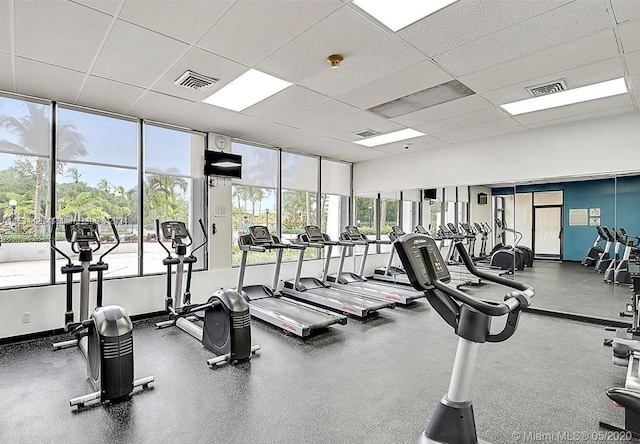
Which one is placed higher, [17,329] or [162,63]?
[162,63]

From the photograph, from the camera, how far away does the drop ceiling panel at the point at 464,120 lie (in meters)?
4.86

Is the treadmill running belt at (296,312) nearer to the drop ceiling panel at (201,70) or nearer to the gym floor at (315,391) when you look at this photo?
the gym floor at (315,391)

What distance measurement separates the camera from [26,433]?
7.90 feet

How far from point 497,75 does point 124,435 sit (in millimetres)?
4529

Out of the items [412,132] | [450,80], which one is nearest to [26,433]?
[450,80]

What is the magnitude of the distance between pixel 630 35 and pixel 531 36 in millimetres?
795

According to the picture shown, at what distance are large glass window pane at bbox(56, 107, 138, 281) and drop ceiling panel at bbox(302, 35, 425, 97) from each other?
2988 mm

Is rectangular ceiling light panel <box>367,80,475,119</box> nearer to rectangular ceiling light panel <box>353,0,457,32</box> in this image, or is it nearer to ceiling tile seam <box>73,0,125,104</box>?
rectangular ceiling light panel <box>353,0,457,32</box>

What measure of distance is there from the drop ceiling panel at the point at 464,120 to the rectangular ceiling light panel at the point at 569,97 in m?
0.16

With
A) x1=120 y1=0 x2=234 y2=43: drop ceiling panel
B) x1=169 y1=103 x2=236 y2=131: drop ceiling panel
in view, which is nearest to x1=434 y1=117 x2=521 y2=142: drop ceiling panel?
x1=169 y1=103 x2=236 y2=131: drop ceiling panel

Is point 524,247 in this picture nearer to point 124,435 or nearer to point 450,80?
point 450,80

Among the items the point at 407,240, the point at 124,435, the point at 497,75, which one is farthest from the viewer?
the point at 497,75

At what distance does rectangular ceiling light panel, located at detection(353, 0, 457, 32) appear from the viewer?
2480mm

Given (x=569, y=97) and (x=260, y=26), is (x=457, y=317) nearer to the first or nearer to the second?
(x=260, y=26)
